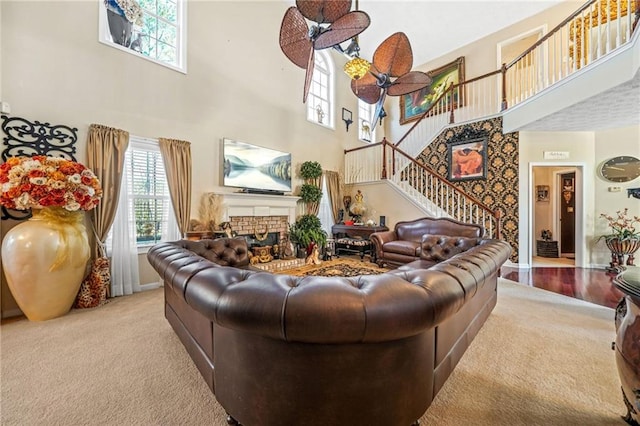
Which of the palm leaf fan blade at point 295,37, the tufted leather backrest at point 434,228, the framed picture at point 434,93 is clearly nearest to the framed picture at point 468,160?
the framed picture at point 434,93

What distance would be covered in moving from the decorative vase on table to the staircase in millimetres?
5529

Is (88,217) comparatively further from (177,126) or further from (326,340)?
(326,340)

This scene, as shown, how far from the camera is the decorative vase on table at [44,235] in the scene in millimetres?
2461

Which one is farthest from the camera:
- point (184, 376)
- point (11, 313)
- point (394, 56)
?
point (394, 56)

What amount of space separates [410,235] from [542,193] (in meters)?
4.69

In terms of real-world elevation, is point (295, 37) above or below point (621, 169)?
above

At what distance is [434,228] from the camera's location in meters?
4.82

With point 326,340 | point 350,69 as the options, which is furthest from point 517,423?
point 350,69

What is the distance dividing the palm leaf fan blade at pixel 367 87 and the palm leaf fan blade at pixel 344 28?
3.45ft

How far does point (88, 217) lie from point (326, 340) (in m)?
3.87

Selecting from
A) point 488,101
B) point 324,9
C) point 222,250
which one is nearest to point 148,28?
point 324,9

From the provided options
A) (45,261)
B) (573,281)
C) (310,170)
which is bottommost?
(573,281)

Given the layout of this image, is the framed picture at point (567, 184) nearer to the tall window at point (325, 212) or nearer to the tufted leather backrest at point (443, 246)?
the tufted leather backrest at point (443, 246)

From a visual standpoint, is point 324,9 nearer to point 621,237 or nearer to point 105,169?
point 105,169
